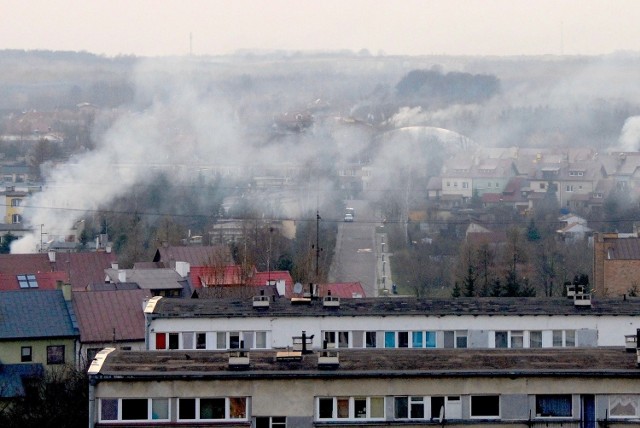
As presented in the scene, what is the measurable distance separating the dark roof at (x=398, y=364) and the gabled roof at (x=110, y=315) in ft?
21.6

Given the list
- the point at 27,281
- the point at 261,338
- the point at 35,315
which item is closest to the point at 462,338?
the point at 261,338

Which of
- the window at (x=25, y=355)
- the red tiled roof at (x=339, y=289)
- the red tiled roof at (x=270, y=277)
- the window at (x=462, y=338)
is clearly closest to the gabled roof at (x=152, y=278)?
the red tiled roof at (x=270, y=277)

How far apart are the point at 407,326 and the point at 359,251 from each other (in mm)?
16518

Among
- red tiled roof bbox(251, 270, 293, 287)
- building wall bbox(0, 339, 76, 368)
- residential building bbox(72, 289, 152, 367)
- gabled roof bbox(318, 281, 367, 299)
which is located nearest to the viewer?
building wall bbox(0, 339, 76, 368)

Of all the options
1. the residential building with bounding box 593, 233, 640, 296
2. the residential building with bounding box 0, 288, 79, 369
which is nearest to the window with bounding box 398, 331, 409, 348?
the residential building with bounding box 0, 288, 79, 369

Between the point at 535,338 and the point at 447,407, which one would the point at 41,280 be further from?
the point at 447,407

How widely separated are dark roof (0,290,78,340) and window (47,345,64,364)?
5.1 inches

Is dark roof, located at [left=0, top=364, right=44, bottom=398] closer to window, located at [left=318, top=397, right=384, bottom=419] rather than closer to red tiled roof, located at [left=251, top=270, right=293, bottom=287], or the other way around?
window, located at [left=318, top=397, right=384, bottom=419]

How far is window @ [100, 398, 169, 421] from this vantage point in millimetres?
10516

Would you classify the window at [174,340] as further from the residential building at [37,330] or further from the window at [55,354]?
the window at [55,354]

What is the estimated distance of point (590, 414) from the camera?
35.0ft

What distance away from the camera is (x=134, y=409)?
10547mm

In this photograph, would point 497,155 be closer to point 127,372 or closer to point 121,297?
point 121,297

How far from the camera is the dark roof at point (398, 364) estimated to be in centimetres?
1055
